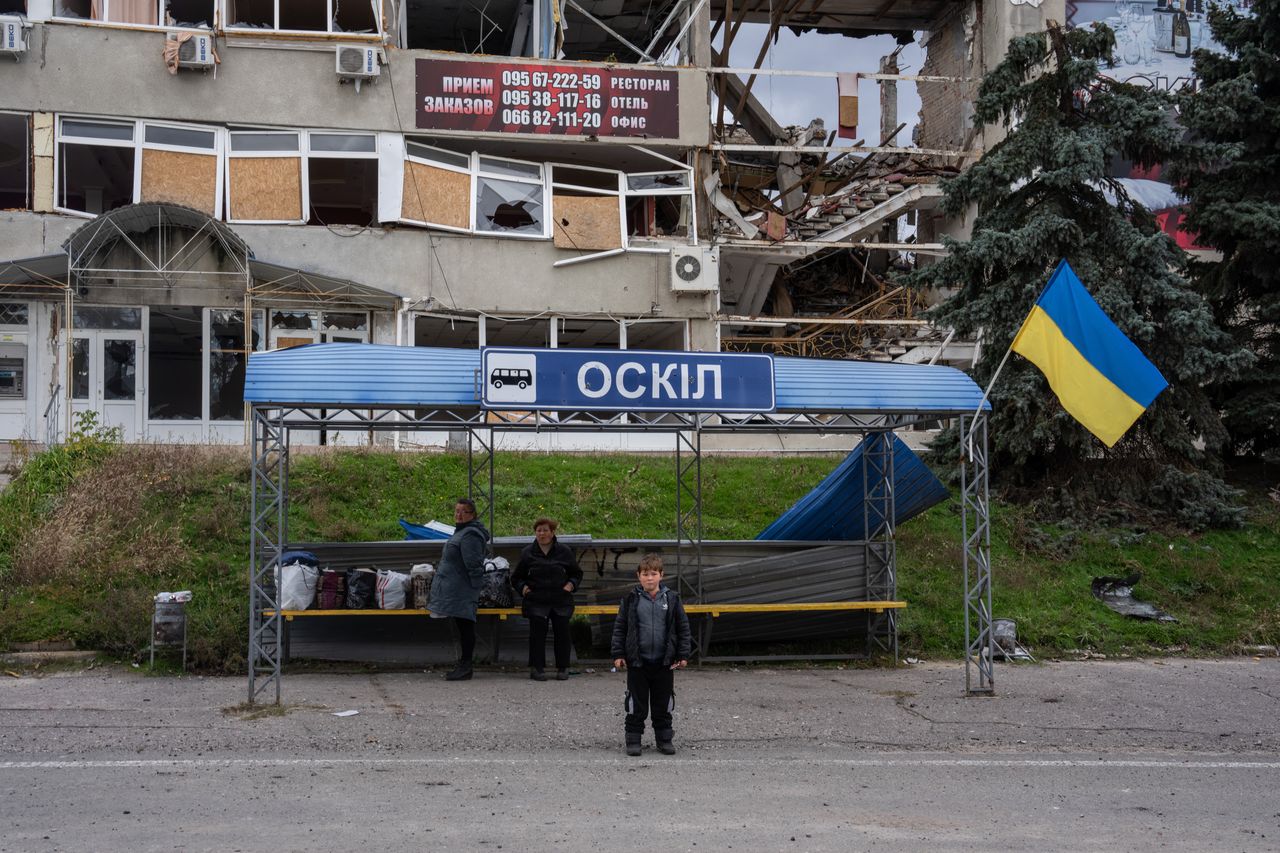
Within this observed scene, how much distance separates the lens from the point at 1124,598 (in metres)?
16.0

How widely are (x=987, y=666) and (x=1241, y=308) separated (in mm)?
12236

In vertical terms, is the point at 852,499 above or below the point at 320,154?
below

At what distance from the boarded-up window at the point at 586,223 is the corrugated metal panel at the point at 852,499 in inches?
451

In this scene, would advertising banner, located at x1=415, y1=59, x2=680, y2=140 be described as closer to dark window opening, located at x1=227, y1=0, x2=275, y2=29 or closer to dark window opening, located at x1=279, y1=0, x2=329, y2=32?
dark window opening, located at x1=279, y1=0, x2=329, y2=32

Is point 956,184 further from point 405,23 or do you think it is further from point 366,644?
point 405,23

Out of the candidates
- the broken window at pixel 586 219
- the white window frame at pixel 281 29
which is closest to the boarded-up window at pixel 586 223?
the broken window at pixel 586 219

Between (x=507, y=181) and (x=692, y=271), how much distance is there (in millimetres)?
4191

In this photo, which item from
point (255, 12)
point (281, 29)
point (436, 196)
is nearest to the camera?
point (436, 196)

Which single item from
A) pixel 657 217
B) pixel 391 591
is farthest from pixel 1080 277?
pixel 657 217

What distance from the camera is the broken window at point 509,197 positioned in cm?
2495

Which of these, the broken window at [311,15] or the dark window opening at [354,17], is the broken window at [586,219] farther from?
the broken window at [311,15]

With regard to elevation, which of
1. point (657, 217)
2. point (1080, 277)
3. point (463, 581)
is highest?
point (657, 217)

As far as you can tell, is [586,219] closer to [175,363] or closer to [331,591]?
[175,363]

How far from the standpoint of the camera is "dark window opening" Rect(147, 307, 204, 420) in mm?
23594
